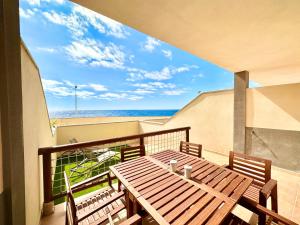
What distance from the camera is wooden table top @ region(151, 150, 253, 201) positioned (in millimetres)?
1325

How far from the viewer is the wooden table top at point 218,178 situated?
1325 mm

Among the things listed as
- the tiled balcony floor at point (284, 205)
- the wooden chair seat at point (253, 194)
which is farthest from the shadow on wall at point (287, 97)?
the wooden chair seat at point (253, 194)

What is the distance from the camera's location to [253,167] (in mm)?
1911

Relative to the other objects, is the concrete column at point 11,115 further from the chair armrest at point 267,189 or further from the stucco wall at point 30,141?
the chair armrest at point 267,189

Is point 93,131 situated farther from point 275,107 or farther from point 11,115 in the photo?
point 275,107

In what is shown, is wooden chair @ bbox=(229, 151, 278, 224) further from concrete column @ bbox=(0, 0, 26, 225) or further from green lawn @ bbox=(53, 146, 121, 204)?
green lawn @ bbox=(53, 146, 121, 204)

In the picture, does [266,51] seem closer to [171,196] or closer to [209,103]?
[209,103]

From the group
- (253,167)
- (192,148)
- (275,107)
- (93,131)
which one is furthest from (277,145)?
(93,131)

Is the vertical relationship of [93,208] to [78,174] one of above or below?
above

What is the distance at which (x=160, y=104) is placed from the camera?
4150cm

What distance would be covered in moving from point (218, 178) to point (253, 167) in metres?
0.78

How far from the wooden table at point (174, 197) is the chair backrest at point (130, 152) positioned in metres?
0.67

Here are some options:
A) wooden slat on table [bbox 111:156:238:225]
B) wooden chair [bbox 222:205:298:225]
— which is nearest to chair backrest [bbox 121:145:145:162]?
wooden slat on table [bbox 111:156:238:225]

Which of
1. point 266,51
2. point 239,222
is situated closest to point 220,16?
point 266,51
